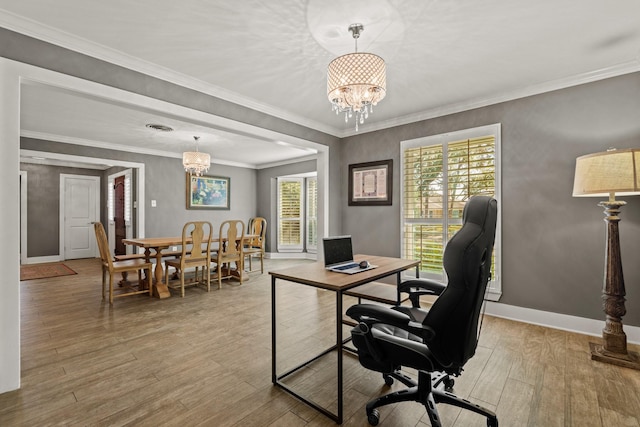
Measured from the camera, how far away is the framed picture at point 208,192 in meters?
6.58

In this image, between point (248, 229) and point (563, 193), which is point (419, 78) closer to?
point (563, 193)

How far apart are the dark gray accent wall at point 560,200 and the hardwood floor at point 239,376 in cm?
45

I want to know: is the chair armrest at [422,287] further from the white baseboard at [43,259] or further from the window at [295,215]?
the white baseboard at [43,259]

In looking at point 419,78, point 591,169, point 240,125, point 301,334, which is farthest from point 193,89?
point 591,169

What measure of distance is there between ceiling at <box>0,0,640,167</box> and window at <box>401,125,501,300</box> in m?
0.45

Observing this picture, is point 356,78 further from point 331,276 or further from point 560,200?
point 560,200

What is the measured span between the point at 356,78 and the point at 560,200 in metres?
2.45

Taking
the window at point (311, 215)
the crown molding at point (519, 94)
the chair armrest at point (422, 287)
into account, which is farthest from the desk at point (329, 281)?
the window at point (311, 215)

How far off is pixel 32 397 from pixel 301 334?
1897mm

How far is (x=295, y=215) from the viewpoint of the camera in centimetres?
764

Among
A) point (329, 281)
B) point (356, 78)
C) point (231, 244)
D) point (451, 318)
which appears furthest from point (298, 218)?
point (451, 318)

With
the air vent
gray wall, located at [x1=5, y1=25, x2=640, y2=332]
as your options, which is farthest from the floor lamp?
the air vent

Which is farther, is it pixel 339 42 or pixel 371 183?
pixel 371 183

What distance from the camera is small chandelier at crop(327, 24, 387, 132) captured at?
1937 millimetres
